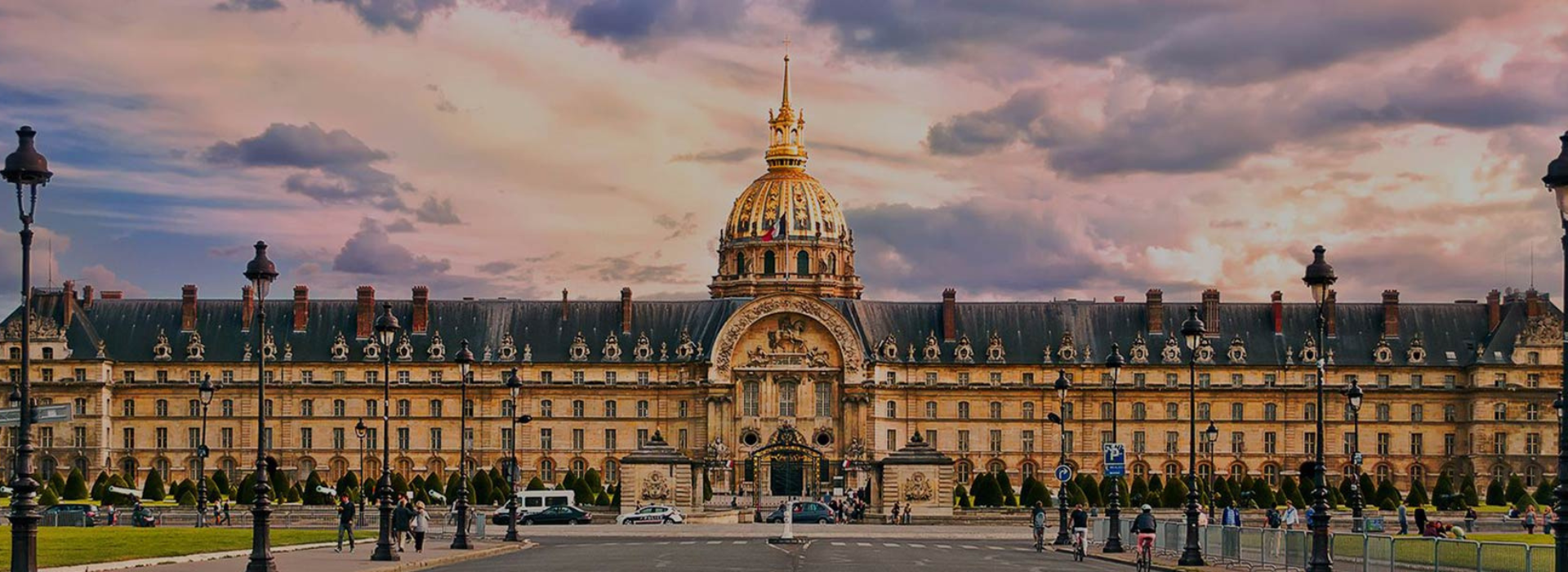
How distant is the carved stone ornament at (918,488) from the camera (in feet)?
305

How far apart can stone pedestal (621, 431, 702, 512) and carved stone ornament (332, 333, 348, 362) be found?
50.4m

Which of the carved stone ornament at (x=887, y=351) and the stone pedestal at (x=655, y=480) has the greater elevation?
the carved stone ornament at (x=887, y=351)

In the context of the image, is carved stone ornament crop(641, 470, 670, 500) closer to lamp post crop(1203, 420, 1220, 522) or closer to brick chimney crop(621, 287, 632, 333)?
lamp post crop(1203, 420, 1220, 522)

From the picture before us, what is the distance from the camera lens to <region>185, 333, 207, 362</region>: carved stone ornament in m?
140

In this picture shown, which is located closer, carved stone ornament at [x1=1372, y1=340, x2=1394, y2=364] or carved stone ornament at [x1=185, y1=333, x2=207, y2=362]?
carved stone ornament at [x1=185, y1=333, x2=207, y2=362]

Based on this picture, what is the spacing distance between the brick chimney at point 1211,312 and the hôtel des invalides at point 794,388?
0.58 ft

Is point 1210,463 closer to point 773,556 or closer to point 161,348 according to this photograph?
point 773,556

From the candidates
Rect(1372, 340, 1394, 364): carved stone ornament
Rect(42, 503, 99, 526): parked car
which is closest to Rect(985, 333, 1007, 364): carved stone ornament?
Rect(1372, 340, 1394, 364): carved stone ornament

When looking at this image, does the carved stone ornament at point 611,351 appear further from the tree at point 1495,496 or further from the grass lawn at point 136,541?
the grass lawn at point 136,541

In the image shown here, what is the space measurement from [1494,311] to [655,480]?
66.7 metres

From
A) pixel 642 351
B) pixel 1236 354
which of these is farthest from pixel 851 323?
pixel 1236 354

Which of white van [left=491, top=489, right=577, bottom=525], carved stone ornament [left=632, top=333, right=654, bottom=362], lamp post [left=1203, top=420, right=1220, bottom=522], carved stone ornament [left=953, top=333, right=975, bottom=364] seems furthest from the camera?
carved stone ornament [left=953, top=333, right=975, bottom=364]

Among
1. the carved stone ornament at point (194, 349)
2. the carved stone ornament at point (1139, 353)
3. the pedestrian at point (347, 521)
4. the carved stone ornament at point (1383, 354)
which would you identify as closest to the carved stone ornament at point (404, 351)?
the carved stone ornament at point (194, 349)

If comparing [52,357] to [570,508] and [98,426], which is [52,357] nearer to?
[98,426]
